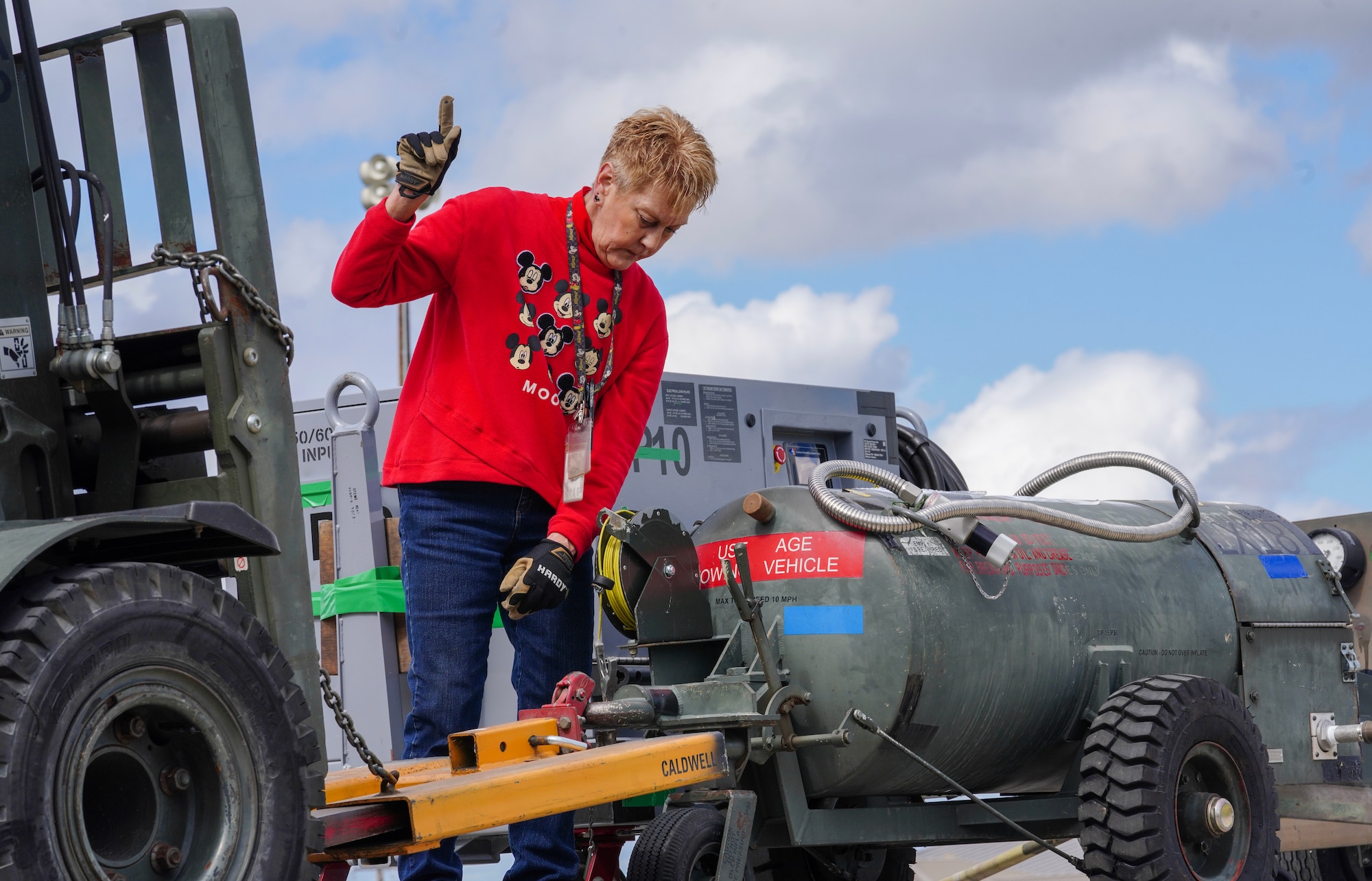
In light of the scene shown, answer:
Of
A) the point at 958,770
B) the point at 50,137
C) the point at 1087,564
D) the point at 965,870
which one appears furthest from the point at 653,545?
the point at 965,870

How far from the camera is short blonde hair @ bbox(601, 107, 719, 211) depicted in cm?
354

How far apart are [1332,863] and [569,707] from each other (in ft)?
18.0

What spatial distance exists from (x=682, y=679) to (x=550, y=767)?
54.4 inches

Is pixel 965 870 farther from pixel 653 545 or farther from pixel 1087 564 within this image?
pixel 653 545

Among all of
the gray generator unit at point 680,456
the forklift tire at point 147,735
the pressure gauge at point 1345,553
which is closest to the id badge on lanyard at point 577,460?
the forklift tire at point 147,735

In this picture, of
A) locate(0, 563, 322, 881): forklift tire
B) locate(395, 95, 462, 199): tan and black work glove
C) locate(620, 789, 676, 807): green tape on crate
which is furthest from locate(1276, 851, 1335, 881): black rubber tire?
locate(0, 563, 322, 881): forklift tire

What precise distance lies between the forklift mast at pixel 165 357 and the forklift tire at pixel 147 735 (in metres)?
0.30

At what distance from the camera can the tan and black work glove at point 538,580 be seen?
11.2ft

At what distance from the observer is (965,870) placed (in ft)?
19.9

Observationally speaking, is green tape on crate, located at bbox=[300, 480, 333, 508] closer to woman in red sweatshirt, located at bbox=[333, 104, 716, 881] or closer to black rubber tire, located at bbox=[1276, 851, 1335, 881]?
woman in red sweatshirt, located at bbox=[333, 104, 716, 881]

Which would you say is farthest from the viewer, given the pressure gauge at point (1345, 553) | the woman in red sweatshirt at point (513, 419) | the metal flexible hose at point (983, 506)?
the pressure gauge at point (1345, 553)

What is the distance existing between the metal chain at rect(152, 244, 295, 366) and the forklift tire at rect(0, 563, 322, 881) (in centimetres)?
64

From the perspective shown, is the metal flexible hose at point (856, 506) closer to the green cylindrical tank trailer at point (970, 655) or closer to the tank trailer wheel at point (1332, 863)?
the green cylindrical tank trailer at point (970, 655)

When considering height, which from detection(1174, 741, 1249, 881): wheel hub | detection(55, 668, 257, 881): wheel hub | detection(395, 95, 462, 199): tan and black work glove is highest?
detection(395, 95, 462, 199): tan and black work glove
